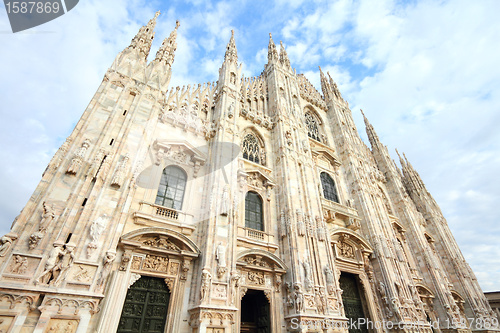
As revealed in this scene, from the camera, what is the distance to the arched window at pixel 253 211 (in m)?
13.8

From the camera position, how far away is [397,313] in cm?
1431

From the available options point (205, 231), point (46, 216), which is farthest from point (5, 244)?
point (205, 231)

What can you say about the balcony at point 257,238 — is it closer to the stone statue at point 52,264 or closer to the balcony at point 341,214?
the balcony at point 341,214

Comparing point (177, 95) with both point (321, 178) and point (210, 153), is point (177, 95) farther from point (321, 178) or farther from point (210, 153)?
point (321, 178)

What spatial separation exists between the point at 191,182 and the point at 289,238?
6.10 meters

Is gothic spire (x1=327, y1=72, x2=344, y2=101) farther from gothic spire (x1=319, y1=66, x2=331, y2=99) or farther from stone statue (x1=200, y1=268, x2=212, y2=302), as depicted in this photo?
stone statue (x1=200, y1=268, x2=212, y2=302)

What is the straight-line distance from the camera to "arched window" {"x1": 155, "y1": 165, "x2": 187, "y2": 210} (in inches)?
458

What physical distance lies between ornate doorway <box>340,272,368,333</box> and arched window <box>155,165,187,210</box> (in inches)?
443

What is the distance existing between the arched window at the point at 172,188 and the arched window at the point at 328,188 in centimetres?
1138

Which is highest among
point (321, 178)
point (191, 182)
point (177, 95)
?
point (177, 95)

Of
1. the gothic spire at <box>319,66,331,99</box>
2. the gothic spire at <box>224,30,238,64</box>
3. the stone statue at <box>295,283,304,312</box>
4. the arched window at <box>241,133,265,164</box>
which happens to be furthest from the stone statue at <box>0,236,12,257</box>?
the gothic spire at <box>319,66,331,99</box>

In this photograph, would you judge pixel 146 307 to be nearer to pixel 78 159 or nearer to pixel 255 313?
pixel 255 313

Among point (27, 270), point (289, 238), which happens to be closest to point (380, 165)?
point (289, 238)

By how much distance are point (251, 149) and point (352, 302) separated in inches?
455
